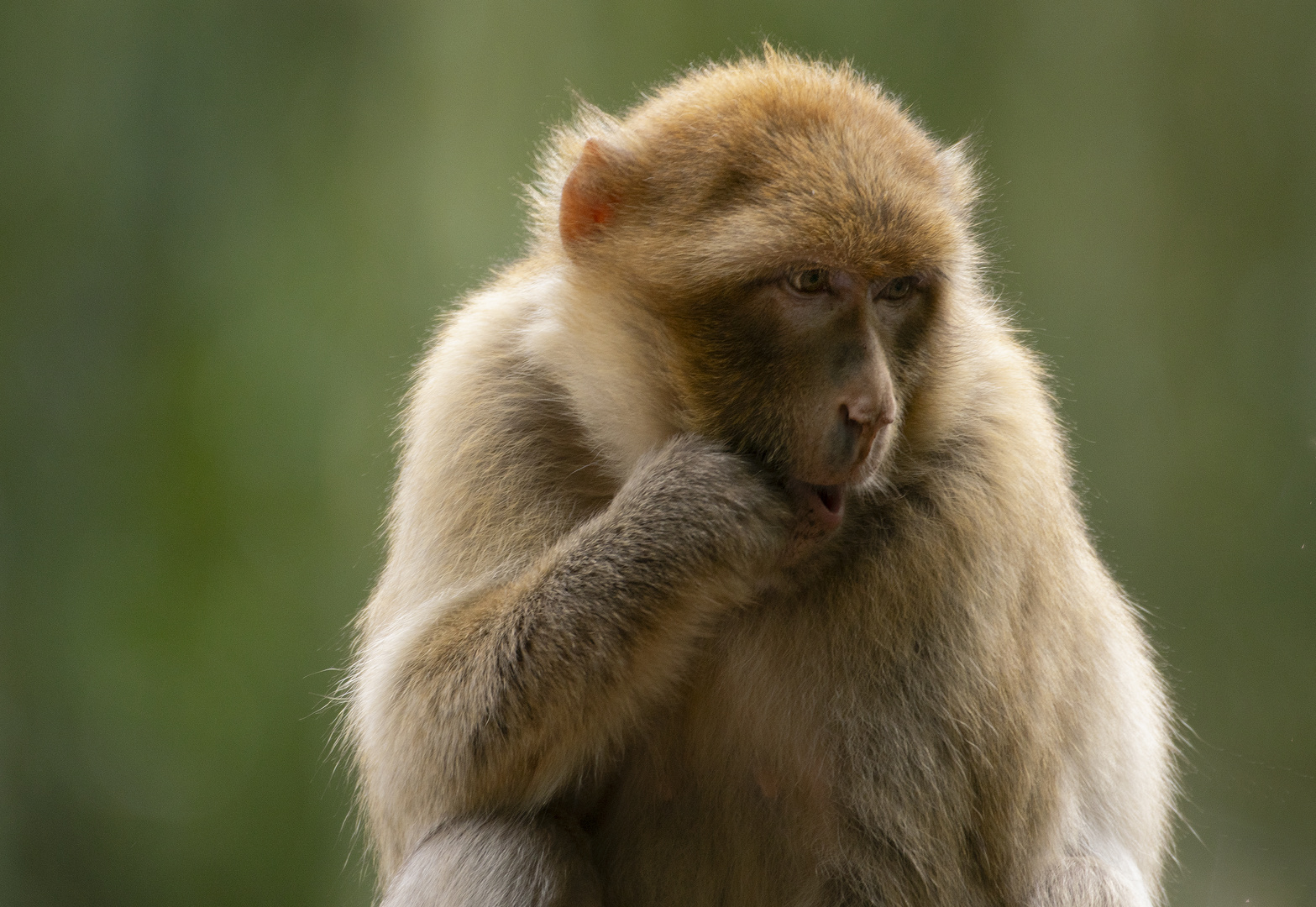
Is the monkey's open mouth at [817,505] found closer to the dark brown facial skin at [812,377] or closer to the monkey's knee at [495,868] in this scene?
the dark brown facial skin at [812,377]

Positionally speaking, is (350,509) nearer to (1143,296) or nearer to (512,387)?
(512,387)

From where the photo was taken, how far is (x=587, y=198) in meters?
2.23

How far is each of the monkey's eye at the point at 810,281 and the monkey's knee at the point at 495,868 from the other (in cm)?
97

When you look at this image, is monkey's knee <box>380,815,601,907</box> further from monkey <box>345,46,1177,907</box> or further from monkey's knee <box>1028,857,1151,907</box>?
monkey's knee <box>1028,857,1151,907</box>

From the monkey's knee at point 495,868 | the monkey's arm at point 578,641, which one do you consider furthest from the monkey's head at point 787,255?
the monkey's knee at point 495,868

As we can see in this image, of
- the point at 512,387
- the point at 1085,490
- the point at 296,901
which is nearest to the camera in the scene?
the point at 512,387

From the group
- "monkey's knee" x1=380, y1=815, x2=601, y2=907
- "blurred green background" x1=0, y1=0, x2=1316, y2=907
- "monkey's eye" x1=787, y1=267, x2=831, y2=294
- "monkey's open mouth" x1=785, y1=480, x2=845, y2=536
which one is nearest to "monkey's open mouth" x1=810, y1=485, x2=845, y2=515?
"monkey's open mouth" x1=785, y1=480, x2=845, y2=536

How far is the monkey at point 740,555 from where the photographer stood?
78.9 inches

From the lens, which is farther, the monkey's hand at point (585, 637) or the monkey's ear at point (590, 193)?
the monkey's ear at point (590, 193)

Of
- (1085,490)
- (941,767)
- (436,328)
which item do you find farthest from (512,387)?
(1085,490)

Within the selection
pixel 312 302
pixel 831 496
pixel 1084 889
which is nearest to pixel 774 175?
pixel 831 496

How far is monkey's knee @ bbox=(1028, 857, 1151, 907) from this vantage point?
A: 229cm

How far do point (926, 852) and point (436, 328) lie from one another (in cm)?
145

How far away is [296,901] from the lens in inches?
161
